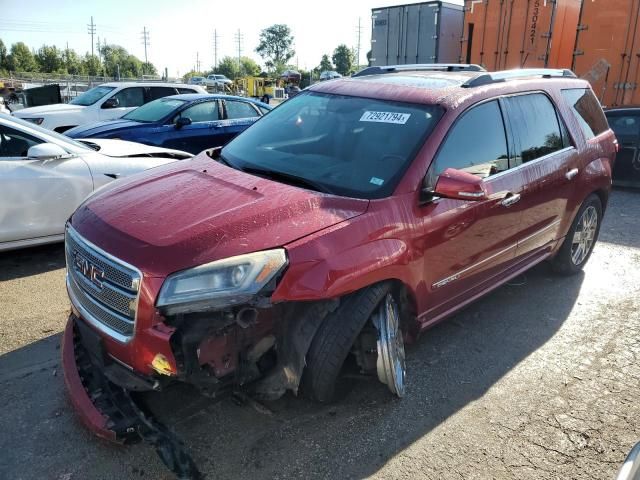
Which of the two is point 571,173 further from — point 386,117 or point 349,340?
point 349,340

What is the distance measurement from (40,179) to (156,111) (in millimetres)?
4311

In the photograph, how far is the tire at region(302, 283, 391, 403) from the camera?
105 inches

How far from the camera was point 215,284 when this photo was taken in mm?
Answer: 2346

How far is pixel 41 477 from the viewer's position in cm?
245

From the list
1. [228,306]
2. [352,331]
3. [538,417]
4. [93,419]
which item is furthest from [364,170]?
[93,419]

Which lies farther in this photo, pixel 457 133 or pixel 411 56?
pixel 411 56

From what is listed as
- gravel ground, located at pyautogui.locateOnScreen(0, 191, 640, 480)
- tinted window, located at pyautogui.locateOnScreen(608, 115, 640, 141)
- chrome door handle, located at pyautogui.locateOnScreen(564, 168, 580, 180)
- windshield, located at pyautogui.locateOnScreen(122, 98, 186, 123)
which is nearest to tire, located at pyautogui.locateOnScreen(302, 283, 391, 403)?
gravel ground, located at pyautogui.locateOnScreen(0, 191, 640, 480)

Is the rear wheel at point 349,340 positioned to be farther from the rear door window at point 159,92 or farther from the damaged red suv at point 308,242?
the rear door window at point 159,92

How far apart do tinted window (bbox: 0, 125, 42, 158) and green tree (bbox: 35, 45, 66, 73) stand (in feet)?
290

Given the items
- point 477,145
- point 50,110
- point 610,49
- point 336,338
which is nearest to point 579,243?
point 477,145

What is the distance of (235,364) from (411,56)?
13094 millimetres

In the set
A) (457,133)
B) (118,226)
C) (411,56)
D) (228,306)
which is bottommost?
(228,306)

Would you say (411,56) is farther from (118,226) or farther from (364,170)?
(118,226)

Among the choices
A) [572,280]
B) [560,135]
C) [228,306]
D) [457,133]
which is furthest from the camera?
[572,280]
